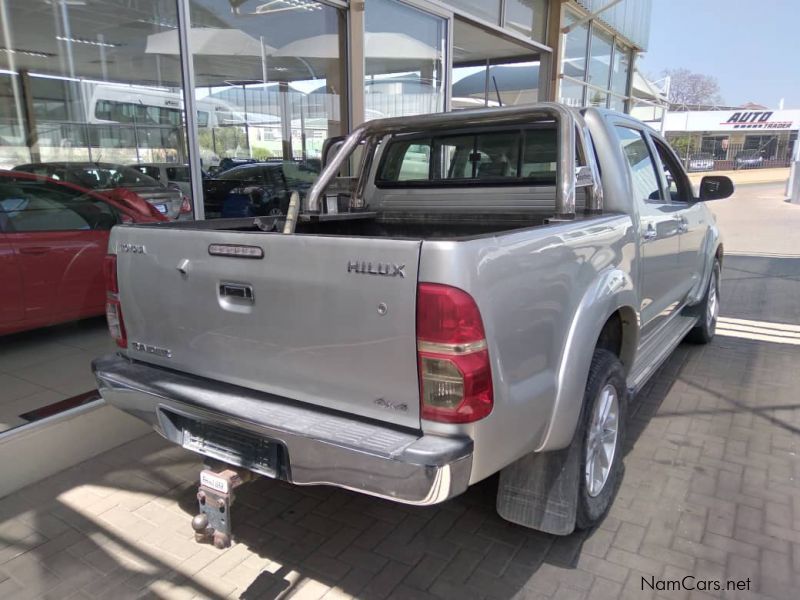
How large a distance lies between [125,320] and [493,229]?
6.61 feet

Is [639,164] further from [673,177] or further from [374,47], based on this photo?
[374,47]

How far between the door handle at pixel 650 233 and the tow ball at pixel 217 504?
2339mm

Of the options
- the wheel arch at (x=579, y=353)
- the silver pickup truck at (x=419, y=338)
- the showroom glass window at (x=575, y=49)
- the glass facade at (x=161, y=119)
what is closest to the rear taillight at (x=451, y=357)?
the silver pickup truck at (x=419, y=338)

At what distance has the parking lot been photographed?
2441 mm

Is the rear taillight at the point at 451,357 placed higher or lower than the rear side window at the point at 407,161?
lower

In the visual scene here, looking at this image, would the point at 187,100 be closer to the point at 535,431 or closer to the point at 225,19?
the point at 225,19

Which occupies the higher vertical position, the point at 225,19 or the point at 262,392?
the point at 225,19

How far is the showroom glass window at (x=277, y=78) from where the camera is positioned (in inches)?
224

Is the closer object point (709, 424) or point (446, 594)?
point (446, 594)

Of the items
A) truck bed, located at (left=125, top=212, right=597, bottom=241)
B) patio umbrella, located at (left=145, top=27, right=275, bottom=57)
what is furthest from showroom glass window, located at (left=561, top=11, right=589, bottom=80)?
truck bed, located at (left=125, top=212, right=597, bottom=241)

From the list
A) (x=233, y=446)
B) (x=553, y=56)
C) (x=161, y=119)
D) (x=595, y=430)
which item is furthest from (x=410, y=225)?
(x=553, y=56)

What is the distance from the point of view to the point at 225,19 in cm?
573

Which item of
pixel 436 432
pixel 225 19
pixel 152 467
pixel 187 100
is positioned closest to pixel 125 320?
pixel 152 467

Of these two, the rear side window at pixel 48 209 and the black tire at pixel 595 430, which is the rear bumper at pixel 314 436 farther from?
the rear side window at pixel 48 209
